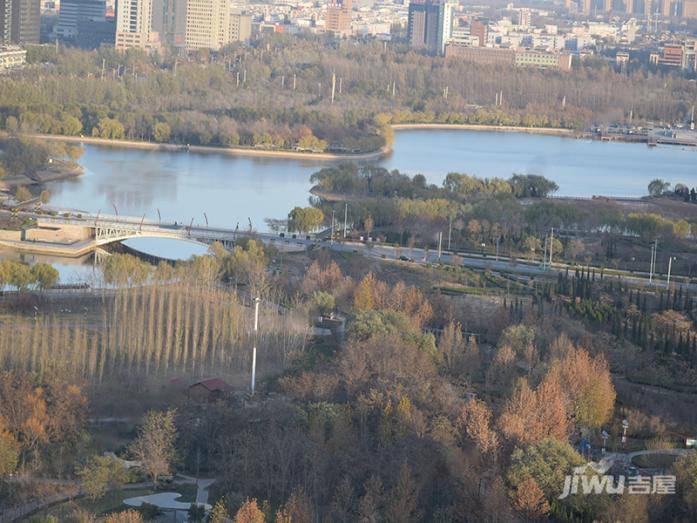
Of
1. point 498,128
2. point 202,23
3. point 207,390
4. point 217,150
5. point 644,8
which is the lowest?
point 207,390

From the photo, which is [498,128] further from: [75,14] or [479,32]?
[479,32]

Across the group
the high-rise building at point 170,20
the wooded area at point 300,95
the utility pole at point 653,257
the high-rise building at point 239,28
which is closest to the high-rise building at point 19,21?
the wooded area at point 300,95

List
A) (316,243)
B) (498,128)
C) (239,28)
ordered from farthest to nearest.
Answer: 1. (239,28)
2. (498,128)
3. (316,243)

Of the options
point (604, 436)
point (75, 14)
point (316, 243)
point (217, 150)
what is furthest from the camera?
point (75, 14)

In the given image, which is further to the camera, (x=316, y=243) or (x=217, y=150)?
(x=217, y=150)

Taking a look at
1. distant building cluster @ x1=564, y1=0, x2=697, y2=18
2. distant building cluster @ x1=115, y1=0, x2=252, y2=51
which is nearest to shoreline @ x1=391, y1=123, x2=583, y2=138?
distant building cluster @ x1=115, y1=0, x2=252, y2=51

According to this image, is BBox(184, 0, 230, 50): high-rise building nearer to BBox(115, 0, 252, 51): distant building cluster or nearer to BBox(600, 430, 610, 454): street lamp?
BBox(115, 0, 252, 51): distant building cluster

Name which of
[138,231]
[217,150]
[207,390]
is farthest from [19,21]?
[207,390]
